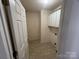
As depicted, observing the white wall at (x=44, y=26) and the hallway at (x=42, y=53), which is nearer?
the hallway at (x=42, y=53)

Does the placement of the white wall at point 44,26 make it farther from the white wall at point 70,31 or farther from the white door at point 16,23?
the white wall at point 70,31

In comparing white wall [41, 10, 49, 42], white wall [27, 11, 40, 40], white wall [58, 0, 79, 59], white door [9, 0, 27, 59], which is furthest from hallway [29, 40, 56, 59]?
white wall [58, 0, 79, 59]

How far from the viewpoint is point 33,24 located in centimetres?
566

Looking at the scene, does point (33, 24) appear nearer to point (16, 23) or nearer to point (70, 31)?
point (16, 23)

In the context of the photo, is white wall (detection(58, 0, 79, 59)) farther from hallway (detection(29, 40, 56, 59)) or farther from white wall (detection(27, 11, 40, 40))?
white wall (detection(27, 11, 40, 40))

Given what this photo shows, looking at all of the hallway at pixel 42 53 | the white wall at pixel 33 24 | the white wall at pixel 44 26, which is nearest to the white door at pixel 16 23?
the hallway at pixel 42 53

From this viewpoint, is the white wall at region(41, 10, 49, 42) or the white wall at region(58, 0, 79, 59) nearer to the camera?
the white wall at region(58, 0, 79, 59)

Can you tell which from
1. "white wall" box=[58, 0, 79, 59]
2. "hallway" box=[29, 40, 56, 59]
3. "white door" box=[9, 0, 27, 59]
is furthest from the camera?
"hallway" box=[29, 40, 56, 59]

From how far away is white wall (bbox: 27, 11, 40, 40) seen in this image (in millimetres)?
5582

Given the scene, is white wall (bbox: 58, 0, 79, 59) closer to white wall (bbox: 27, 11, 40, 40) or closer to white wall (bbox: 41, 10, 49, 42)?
white wall (bbox: 41, 10, 49, 42)

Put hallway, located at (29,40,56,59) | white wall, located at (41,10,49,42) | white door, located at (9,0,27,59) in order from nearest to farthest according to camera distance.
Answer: white door, located at (9,0,27,59), hallway, located at (29,40,56,59), white wall, located at (41,10,49,42)

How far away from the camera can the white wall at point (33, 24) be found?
5.58 meters

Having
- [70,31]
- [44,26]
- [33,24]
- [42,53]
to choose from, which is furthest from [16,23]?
[33,24]

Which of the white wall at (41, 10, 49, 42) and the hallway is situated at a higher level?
the white wall at (41, 10, 49, 42)
